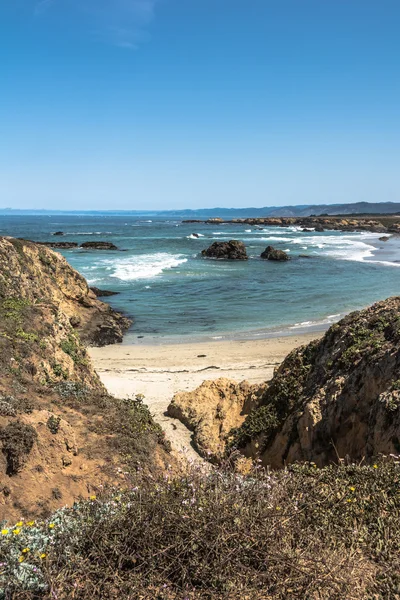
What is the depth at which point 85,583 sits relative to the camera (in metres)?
3.35

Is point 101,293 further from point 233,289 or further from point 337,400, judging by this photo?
point 337,400

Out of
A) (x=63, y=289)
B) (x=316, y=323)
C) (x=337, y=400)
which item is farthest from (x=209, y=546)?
(x=316, y=323)

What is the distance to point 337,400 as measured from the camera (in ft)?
26.2

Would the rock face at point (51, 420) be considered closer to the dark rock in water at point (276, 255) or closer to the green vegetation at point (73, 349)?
the green vegetation at point (73, 349)

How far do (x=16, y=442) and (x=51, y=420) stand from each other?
1054 millimetres

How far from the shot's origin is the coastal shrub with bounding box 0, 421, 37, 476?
656cm

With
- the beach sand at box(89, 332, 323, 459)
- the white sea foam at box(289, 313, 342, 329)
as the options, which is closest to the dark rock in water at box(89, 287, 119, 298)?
the beach sand at box(89, 332, 323, 459)

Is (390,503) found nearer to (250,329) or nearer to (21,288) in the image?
(21,288)

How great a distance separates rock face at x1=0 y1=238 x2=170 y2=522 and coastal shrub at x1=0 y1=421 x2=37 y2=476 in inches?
0.6

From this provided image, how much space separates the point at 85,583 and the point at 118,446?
16.2 feet

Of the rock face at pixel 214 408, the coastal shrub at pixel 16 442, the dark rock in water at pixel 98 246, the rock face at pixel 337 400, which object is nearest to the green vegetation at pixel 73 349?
the rock face at pixel 214 408

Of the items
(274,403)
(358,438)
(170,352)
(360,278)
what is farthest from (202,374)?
(360,278)

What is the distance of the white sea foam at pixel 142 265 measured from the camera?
42500 millimetres

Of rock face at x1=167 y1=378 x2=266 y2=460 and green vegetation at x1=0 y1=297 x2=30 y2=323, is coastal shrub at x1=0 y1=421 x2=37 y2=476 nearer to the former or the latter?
rock face at x1=167 y1=378 x2=266 y2=460
